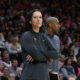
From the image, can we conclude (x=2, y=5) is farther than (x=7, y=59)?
Yes

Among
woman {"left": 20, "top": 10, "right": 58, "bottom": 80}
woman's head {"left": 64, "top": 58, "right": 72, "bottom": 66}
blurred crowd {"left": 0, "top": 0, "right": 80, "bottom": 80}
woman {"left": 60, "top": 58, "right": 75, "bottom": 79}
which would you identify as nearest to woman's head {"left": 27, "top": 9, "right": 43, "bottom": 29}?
woman {"left": 20, "top": 10, "right": 58, "bottom": 80}

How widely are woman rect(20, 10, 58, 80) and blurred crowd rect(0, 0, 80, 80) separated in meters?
3.85

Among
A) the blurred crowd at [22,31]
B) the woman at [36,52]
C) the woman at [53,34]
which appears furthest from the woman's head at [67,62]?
the woman at [36,52]

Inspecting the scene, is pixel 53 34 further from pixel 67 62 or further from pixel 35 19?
pixel 67 62

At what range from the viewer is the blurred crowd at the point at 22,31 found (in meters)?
11.3

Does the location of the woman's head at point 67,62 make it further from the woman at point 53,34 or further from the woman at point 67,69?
the woman at point 53,34

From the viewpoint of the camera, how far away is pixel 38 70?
15.1 feet

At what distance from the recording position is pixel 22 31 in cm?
1408

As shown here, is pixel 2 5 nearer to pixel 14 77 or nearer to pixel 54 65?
pixel 14 77

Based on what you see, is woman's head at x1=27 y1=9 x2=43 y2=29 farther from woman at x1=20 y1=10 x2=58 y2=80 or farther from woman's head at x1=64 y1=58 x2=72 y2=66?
woman's head at x1=64 y1=58 x2=72 y2=66

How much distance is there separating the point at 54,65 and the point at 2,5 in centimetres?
1272

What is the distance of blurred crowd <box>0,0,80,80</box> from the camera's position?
11336mm

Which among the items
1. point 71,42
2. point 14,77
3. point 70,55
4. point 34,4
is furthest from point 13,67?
point 34,4

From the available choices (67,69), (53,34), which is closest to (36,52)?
(53,34)
